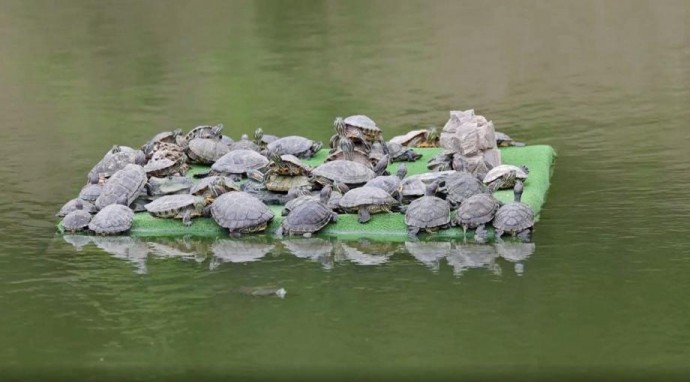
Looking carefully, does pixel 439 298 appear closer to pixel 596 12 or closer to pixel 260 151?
pixel 260 151

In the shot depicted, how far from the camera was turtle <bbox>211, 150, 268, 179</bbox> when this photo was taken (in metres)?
8.14

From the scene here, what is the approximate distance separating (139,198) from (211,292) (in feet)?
5.55

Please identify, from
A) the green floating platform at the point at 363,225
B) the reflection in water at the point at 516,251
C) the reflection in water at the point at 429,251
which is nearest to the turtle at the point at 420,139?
the green floating platform at the point at 363,225

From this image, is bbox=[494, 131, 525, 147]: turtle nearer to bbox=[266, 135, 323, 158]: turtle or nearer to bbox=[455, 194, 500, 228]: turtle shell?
bbox=[266, 135, 323, 158]: turtle

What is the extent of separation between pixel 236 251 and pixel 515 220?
65.8 inches

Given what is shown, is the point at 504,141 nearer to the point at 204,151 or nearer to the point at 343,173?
the point at 343,173

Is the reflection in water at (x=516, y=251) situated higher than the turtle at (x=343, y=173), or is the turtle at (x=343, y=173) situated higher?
the turtle at (x=343, y=173)

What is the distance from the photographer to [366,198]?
7.20 meters

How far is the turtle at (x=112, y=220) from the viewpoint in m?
7.41

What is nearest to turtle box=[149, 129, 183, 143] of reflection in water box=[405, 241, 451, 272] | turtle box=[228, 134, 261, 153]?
turtle box=[228, 134, 261, 153]

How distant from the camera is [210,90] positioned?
12820 millimetres

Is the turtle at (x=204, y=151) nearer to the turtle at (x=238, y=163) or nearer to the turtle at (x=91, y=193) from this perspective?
the turtle at (x=238, y=163)

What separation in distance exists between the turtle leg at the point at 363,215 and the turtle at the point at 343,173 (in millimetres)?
447

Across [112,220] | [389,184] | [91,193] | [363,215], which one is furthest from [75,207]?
[389,184]
